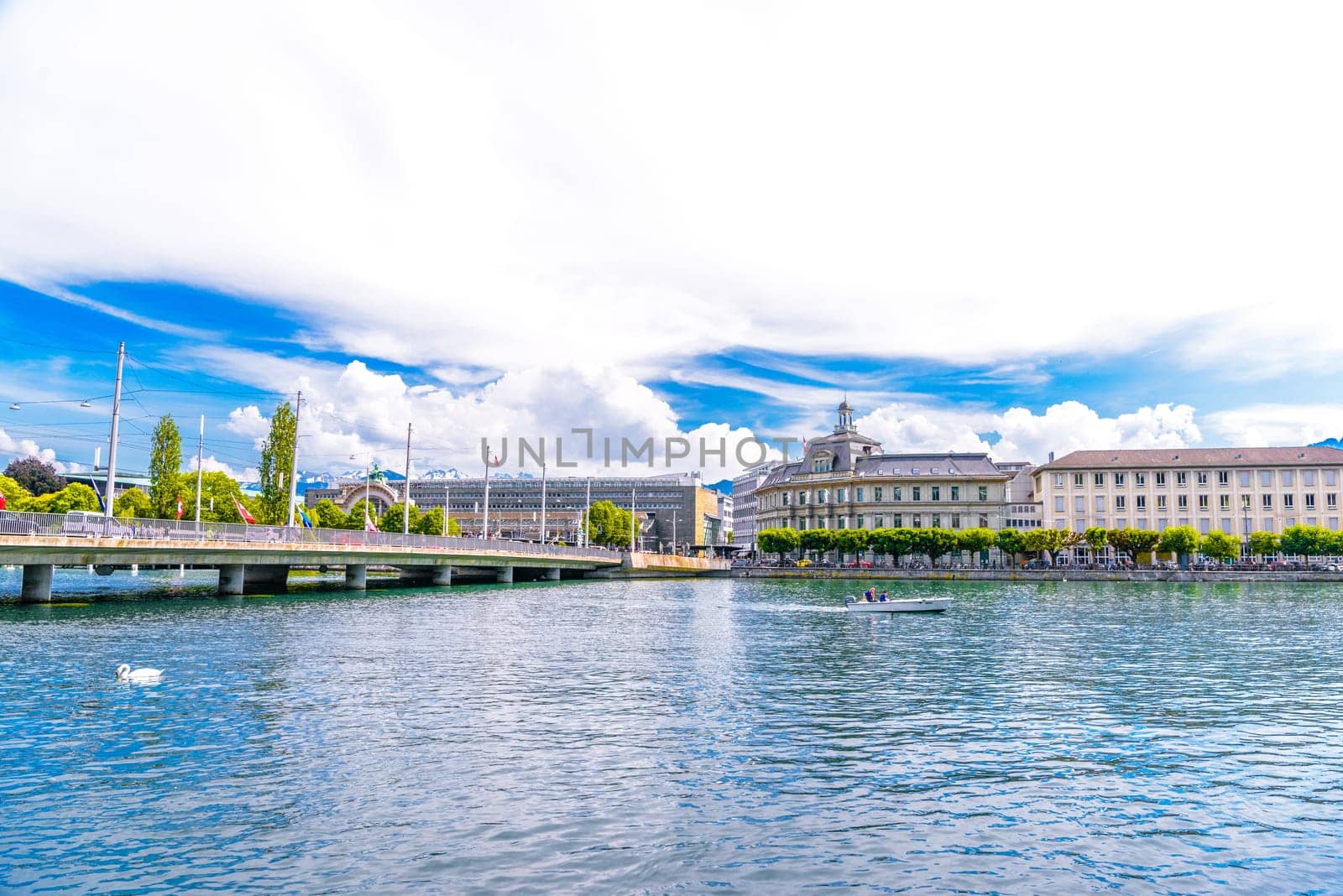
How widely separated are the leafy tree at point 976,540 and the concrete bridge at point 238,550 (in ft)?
188

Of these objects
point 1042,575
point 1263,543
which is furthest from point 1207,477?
point 1042,575

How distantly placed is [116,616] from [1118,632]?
180 ft

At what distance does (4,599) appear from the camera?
214 ft

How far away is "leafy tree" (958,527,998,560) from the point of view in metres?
150

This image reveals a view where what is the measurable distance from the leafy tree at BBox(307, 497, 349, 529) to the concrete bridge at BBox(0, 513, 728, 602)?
5076cm

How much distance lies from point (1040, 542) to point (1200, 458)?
3449cm

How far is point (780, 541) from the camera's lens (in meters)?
163

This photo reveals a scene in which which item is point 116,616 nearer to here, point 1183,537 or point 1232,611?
point 1232,611

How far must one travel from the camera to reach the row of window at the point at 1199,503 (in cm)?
15075

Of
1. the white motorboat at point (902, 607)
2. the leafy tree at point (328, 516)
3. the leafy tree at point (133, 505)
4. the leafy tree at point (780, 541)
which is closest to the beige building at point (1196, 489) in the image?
the leafy tree at point (780, 541)

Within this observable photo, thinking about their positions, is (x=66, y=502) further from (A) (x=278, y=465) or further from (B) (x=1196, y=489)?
(B) (x=1196, y=489)

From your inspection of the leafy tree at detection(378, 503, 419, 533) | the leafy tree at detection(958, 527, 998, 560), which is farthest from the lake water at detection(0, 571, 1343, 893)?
the leafy tree at detection(378, 503, 419, 533)

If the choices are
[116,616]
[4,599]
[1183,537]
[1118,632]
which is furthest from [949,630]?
[1183,537]

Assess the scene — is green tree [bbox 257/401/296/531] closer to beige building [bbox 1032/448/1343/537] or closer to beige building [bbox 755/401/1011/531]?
beige building [bbox 755/401/1011/531]
